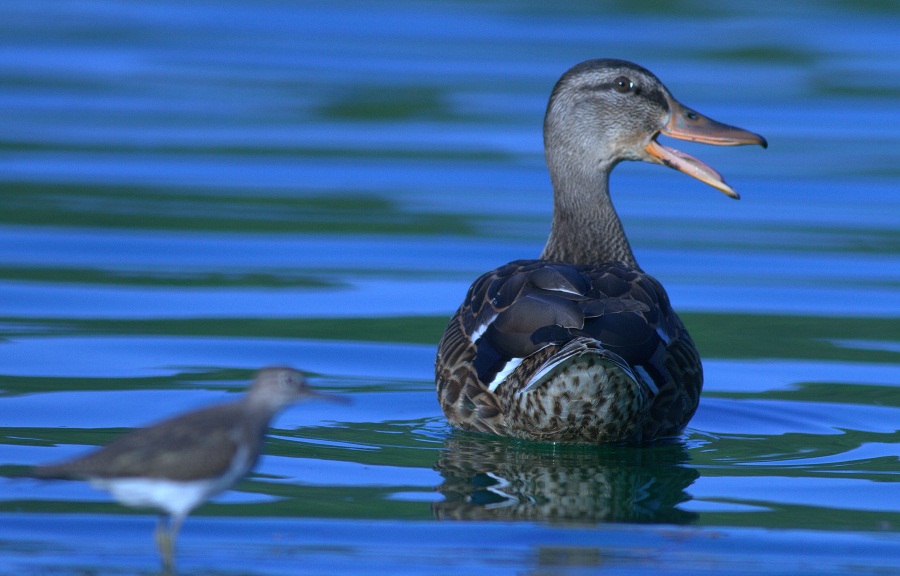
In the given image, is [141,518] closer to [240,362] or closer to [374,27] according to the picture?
[240,362]

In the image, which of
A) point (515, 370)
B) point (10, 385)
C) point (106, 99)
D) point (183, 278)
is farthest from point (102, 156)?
point (515, 370)

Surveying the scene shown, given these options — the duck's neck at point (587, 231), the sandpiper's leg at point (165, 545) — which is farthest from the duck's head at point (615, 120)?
the sandpiper's leg at point (165, 545)

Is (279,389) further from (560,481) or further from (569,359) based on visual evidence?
(560,481)

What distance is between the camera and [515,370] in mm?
7227

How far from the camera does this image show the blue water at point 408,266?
6.20 meters

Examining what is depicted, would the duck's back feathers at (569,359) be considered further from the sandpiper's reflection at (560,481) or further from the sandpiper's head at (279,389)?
the sandpiper's head at (279,389)

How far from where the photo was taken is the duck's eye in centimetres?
907

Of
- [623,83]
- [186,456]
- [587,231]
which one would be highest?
[623,83]

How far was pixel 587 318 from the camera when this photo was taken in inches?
275

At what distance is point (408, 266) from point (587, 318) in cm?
546

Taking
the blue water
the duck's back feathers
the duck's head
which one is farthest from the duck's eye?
the blue water

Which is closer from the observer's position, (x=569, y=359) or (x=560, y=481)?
(x=569, y=359)

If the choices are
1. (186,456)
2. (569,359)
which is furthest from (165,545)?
(569,359)

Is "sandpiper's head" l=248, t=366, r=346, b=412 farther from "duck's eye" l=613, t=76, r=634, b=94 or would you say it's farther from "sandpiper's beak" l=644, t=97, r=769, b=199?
"duck's eye" l=613, t=76, r=634, b=94
